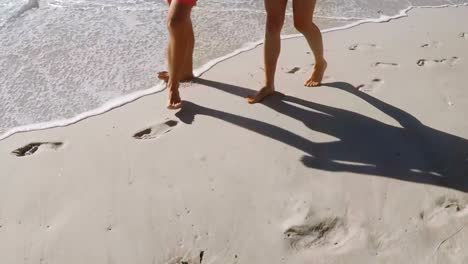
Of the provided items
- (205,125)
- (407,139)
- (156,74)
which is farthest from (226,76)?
(407,139)

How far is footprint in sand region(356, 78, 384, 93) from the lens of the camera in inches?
145

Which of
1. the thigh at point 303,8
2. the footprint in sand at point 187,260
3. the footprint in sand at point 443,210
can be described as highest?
the thigh at point 303,8

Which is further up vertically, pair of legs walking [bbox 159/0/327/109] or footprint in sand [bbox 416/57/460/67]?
pair of legs walking [bbox 159/0/327/109]

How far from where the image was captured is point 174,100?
135 inches

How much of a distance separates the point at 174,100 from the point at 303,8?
98 centimetres

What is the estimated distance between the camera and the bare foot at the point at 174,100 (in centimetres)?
340

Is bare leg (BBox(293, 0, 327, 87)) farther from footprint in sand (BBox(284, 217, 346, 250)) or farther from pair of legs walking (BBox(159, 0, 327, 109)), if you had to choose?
footprint in sand (BBox(284, 217, 346, 250))

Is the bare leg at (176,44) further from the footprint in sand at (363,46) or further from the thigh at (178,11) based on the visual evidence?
the footprint in sand at (363,46)

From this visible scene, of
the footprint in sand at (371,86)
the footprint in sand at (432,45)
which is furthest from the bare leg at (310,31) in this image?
the footprint in sand at (432,45)

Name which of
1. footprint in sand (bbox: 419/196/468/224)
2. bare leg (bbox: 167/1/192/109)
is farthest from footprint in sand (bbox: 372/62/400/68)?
footprint in sand (bbox: 419/196/468/224)

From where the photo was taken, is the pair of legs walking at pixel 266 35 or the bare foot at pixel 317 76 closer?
the pair of legs walking at pixel 266 35

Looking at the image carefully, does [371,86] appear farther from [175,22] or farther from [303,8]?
[175,22]

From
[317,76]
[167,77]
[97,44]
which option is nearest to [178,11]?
[167,77]

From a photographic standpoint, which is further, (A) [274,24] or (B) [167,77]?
(B) [167,77]
